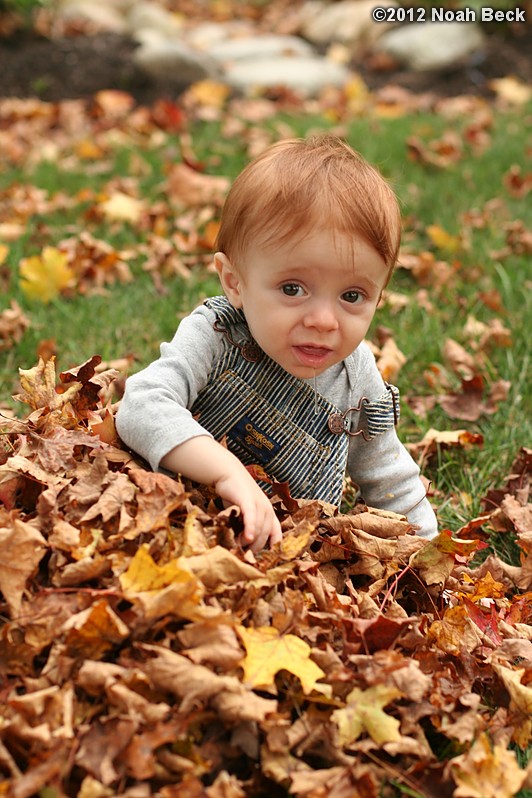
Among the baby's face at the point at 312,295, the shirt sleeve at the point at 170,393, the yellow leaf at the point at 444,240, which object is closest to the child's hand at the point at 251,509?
the shirt sleeve at the point at 170,393

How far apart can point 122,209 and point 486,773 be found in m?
3.58

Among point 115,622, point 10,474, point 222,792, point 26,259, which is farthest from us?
point 26,259

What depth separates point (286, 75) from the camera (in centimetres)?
855

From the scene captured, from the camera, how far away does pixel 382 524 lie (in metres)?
2.12

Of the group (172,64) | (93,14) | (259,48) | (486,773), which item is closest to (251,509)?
(486,773)

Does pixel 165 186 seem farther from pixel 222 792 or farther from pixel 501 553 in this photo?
pixel 222 792

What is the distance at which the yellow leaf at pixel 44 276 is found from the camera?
3.68 metres

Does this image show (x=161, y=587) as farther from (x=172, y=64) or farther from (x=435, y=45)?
(x=435, y=45)

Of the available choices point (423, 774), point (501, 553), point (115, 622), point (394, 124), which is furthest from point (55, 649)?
point (394, 124)

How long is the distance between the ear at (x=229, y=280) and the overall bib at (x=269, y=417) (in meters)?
0.06

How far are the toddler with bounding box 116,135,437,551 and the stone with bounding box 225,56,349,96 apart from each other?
6280 mm

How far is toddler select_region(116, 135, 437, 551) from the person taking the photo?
1.95 m

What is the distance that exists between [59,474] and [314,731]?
77 cm

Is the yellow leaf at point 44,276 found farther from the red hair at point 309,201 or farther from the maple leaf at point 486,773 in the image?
the maple leaf at point 486,773
